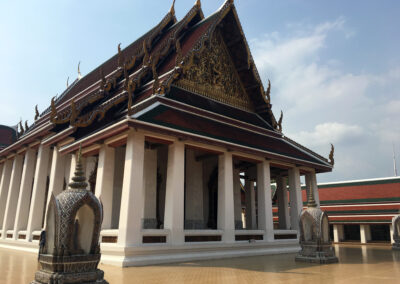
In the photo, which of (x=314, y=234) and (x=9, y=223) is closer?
(x=314, y=234)

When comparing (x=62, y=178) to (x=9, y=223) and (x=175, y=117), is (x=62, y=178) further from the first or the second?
(x=175, y=117)

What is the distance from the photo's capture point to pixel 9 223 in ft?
46.6

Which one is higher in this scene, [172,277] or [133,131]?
[133,131]

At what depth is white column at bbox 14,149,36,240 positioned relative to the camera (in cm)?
1325

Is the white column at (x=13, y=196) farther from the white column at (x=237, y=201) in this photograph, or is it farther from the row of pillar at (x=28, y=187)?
the white column at (x=237, y=201)

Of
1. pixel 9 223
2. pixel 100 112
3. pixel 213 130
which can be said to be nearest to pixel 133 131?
pixel 100 112

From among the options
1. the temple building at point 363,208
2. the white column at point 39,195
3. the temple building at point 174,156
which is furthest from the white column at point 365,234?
the white column at point 39,195

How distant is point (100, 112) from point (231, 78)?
19.3ft

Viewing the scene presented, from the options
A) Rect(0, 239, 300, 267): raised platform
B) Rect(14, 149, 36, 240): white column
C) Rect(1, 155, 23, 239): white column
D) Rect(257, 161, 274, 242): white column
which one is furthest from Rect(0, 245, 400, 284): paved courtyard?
Rect(1, 155, 23, 239): white column

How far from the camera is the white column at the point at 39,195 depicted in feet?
40.1

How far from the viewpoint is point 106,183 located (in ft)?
30.4

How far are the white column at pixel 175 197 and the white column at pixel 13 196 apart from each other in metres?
9.08

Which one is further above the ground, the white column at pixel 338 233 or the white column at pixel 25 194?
the white column at pixel 25 194

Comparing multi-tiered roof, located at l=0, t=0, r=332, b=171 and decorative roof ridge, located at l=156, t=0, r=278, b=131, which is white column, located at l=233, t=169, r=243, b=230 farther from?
Answer: decorative roof ridge, located at l=156, t=0, r=278, b=131
